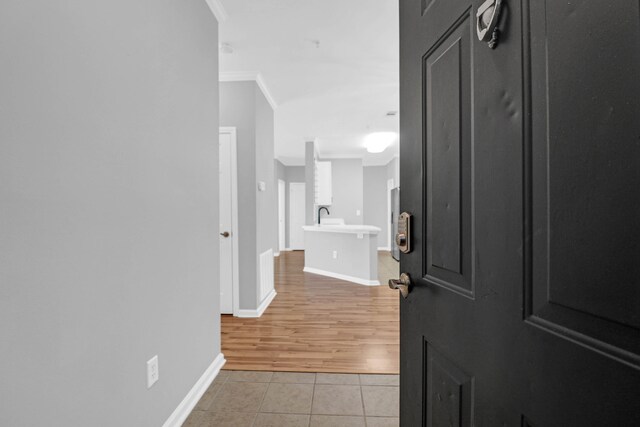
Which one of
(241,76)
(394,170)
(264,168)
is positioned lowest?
(264,168)

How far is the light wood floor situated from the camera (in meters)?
2.25

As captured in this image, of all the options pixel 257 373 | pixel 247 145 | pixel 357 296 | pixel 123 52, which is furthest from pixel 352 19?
pixel 357 296

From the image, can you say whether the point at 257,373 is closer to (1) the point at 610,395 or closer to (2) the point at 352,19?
(1) the point at 610,395

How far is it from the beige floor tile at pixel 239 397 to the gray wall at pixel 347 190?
6.05 metres

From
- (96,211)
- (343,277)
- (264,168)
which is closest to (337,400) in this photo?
(96,211)

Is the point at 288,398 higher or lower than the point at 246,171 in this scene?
lower

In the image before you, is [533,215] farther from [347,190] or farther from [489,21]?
[347,190]

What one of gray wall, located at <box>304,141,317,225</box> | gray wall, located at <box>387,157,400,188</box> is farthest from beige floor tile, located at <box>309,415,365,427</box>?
gray wall, located at <box>387,157,400,188</box>

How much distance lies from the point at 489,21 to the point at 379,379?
2.06m

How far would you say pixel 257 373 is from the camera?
6.95 ft

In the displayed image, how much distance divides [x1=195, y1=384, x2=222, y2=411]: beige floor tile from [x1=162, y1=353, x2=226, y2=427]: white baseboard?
2 cm

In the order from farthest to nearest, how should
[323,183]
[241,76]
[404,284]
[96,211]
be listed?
[323,183]
[241,76]
[96,211]
[404,284]

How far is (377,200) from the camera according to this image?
8812mm

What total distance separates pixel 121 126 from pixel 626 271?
1.47m
